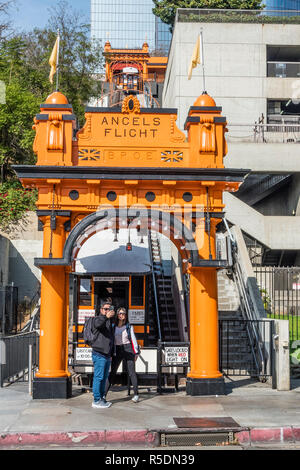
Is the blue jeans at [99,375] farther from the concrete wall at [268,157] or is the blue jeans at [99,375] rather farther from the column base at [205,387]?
the concrete wall at [268,157]

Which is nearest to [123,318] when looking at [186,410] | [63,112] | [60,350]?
[60,350]

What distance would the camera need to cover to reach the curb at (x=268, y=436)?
29.1 feet

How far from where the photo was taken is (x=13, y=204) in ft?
81.1

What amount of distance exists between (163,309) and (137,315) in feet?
13.3

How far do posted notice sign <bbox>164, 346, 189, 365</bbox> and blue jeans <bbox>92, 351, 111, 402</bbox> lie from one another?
201 centimetres

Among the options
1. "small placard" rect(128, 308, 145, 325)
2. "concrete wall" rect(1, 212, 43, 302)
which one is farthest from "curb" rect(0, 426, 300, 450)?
"concrete wall" rect(1, 212, 43, 302)

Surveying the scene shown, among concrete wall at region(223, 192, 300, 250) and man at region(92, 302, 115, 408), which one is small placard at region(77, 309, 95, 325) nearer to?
man at region(92, 302, 115, 408)

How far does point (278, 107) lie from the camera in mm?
32000

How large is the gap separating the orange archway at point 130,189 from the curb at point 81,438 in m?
3.34

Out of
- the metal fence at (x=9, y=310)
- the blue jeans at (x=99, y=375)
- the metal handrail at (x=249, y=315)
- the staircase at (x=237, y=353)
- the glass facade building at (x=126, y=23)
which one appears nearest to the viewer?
the blue jeans at (x=99, y=375)

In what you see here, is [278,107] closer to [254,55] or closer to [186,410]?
[254,55]

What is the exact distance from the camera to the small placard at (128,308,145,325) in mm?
15758

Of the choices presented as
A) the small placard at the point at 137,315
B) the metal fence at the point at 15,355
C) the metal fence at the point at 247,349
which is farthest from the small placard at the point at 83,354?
the metal fence at the point at 247,349
